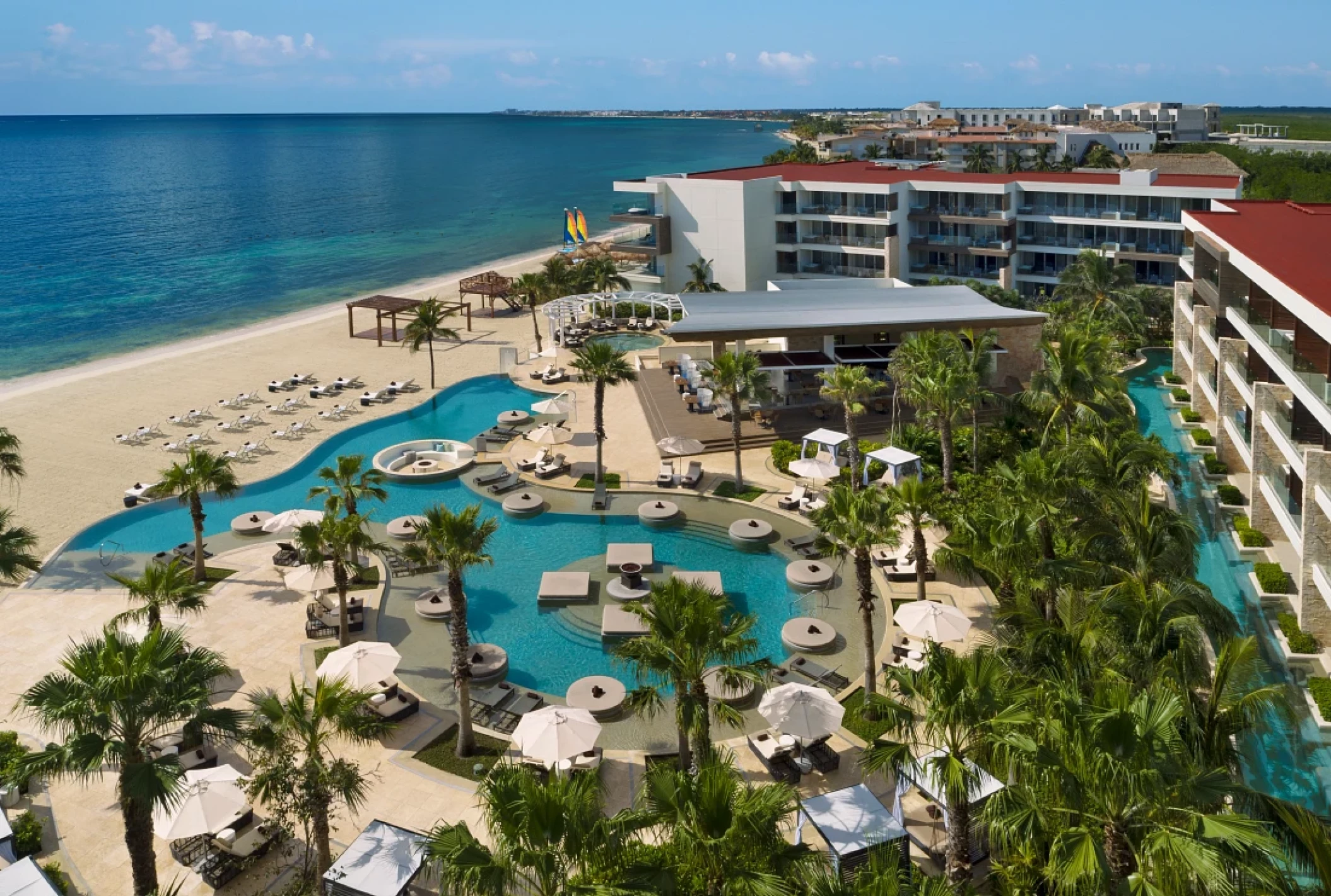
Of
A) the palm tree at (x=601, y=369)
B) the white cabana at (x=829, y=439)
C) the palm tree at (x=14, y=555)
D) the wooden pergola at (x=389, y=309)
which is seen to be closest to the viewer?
the palm tree at (x=14, y=555)

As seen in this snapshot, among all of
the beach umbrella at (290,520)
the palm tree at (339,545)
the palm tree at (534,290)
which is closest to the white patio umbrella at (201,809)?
the palm tree at (339,545)

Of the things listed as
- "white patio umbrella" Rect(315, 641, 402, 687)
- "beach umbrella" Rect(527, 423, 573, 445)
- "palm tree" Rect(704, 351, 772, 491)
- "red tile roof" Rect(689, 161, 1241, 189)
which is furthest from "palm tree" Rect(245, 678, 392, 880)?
"red tile roof" Rect(689, 161, 1241, 189)

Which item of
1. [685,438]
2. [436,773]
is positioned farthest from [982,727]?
[685,438]

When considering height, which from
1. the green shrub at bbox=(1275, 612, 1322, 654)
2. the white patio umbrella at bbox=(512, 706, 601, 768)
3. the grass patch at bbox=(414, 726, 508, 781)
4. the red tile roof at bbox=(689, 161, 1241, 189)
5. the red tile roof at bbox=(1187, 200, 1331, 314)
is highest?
the red tile roof at bbox=(689, 161, 1241, 189)

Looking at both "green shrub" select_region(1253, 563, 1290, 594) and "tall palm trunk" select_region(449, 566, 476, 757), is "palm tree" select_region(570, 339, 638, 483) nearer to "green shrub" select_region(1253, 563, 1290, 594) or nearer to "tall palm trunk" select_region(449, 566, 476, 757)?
"tall palm trunk" select_region(449, 566, 476, 757)

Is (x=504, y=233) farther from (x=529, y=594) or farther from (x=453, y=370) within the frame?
(x=529, y=594)

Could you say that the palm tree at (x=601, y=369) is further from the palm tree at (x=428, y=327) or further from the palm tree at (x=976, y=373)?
the palm tree at (x=428, y=327)
